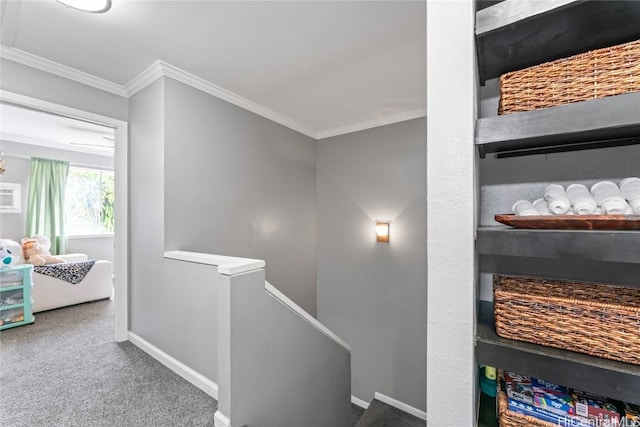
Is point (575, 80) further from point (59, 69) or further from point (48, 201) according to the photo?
point (48, 201)

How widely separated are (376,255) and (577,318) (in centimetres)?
259

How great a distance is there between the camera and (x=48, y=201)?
5059mm

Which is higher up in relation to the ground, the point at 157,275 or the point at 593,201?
the point at 593,201

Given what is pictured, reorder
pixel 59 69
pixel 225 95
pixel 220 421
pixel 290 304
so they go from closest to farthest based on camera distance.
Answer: pixel 220 421, pixel 290 304, pixel 59 69, pixel 225 95

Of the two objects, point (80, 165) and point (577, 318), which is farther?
point (80, 165)

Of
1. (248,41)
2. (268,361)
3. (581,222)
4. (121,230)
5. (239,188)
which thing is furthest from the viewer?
(239,188)

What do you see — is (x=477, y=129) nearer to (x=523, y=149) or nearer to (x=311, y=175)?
(x=523, y=149)

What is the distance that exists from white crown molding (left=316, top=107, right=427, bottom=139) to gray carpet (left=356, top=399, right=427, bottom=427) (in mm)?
3234

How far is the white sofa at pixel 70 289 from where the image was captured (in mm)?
3289

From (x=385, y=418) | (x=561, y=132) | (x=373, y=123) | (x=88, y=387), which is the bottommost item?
(x=385, y=418)

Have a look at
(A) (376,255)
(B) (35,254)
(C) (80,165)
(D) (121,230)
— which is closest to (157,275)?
(D) (121,230)

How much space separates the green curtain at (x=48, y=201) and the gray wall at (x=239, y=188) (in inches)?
180

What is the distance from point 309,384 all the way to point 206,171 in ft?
6.25

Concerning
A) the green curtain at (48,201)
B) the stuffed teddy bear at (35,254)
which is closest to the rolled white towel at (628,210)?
the stuffed teddy bear at (35,254)
